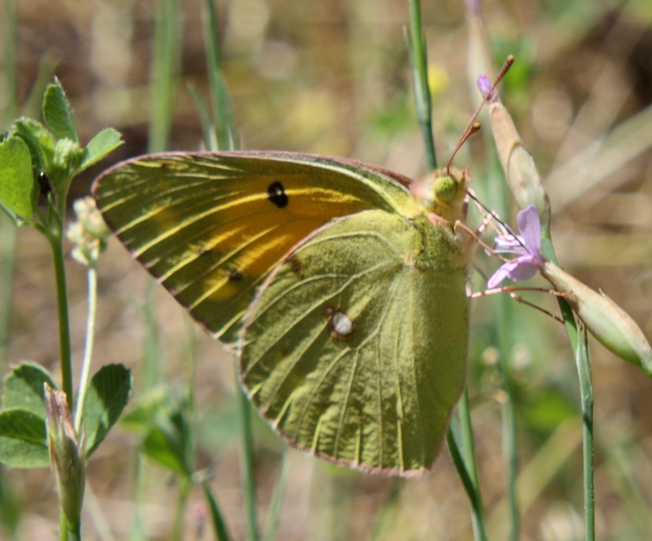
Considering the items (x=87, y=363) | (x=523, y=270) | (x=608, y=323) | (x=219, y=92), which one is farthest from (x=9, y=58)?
(x=608, y=323)

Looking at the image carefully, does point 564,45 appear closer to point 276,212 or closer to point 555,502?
point 555,502

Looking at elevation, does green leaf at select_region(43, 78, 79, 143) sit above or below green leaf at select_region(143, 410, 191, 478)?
above

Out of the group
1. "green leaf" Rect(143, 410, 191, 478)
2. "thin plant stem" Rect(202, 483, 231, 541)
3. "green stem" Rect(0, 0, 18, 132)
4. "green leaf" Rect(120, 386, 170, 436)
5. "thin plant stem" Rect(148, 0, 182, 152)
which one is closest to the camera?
"thin plant stem" Rect(202, 483, 231, 541)

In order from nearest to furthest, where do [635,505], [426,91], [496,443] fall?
[426,91] < [635,505] < [496,443]

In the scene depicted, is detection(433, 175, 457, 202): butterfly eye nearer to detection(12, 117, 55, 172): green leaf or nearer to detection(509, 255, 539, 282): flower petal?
detection(509, 255, 539, 282): flower petal

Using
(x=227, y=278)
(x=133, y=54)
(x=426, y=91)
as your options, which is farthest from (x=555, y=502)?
(x=133, y=54)

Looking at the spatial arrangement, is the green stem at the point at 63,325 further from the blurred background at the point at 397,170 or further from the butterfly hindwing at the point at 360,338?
the blurred background at the point at 397,170

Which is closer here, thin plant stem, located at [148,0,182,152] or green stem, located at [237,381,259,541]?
green stem, located at [237,381,259,541]

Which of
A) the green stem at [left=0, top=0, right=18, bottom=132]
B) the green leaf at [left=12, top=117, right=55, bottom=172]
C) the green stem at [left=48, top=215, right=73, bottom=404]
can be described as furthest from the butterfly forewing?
the green stem at [left=0, top=0, right=18, bottom=132]
